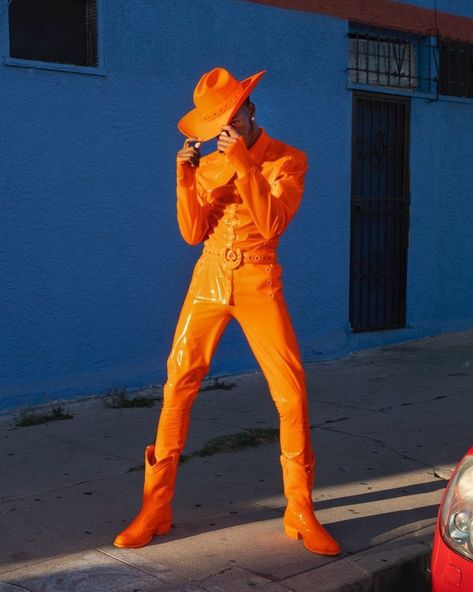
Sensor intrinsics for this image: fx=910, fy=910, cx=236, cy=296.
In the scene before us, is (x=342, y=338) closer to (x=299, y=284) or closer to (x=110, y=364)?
(x=299, y=284)

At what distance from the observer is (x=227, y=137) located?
3859 millimetres

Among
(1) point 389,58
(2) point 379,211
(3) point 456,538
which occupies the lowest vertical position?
(3) point 456,538

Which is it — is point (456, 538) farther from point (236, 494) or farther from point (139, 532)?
point (236, 494)

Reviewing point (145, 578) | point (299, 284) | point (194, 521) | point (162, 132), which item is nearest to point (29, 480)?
point (194, 521)

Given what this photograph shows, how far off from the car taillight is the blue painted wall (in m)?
4.34

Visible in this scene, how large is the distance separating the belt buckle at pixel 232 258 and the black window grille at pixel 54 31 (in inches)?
128

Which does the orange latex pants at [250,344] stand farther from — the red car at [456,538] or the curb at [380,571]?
the red car at [456,538]

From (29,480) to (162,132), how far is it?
3311mm

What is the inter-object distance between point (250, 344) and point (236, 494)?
1.13 meters

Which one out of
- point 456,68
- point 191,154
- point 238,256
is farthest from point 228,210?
point 456,68

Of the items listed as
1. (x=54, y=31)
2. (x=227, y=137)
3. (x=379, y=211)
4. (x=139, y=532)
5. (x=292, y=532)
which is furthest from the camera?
(x=379, y=211)

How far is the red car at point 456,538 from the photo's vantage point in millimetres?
2791

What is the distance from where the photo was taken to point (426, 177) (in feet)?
31.8

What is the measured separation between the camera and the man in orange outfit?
4074 millimetres
